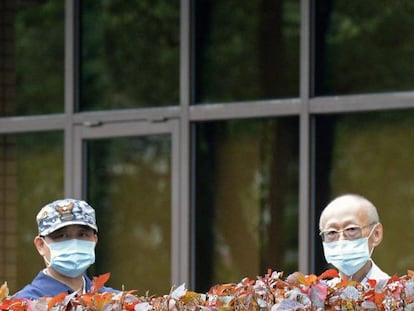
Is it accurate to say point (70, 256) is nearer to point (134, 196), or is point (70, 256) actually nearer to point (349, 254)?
point (349, 254)

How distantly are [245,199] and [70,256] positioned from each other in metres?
3.40

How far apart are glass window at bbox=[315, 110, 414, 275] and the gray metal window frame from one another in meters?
0.10

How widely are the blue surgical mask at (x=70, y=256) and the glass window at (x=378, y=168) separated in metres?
2.89

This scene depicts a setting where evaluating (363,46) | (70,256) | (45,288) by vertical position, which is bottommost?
(45,288)

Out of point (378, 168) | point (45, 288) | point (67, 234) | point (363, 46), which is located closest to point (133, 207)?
point (378, 168)

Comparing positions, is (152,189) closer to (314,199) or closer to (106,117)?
(106,117)

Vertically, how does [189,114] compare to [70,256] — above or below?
above

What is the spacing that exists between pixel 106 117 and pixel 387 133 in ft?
7.65

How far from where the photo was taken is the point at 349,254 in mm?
5898

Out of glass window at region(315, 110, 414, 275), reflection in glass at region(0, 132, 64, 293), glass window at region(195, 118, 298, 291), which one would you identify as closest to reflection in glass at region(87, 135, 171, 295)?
glass window at region(195, 118, 298, 291)

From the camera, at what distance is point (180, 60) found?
932 centimetres

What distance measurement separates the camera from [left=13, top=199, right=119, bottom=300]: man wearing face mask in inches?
226

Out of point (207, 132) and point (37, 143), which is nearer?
point (207, 132)

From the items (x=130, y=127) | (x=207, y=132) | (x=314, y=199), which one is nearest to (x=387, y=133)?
(x=314, y=199)
